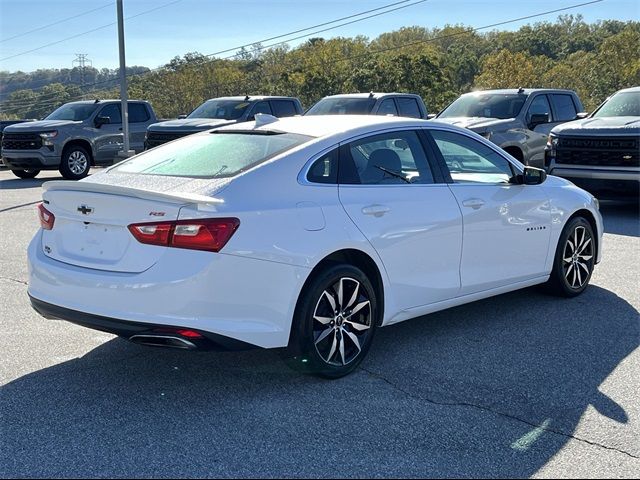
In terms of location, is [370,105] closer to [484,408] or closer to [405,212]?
[405,212]

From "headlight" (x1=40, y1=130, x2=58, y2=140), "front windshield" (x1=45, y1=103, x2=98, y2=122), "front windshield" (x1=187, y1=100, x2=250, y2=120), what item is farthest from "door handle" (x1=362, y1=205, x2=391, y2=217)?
"front windshield" (x1=45, y1=103, x2=98, y2=122)

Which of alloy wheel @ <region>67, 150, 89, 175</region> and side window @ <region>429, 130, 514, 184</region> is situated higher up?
side window @ <region>429, 130, 514, 184</region>

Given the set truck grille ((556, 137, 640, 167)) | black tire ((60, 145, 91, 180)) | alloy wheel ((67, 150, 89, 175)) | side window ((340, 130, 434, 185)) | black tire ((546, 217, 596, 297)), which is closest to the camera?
side window ((340, 130, 434, 185))

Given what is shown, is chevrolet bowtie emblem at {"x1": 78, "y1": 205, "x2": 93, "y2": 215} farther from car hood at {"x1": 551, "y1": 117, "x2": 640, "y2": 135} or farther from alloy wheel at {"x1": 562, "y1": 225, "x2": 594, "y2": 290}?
car hood at {"x1": 551, "y1": 117, "x2": 640, "y2": 135}

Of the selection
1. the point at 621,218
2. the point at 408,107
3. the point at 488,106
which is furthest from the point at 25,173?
the point at 621,218

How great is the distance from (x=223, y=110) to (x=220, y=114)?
155 millimetres

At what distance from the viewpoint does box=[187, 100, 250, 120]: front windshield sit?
669 inches

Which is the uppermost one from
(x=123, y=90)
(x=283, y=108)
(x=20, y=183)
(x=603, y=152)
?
(x=123, y=90)

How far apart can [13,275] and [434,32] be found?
124217 mm

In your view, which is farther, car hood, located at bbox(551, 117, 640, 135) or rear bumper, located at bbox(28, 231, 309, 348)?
car hood, located at bbox(551, 117, 640, 135)

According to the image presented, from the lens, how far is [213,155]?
489 cm

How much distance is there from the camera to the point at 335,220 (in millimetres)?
4465

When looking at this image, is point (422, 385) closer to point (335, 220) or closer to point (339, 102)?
point (335, 220)

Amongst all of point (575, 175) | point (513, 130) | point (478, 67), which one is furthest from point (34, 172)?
point (478, 67)
